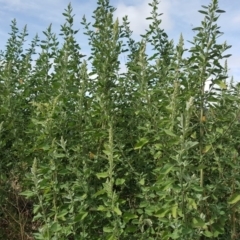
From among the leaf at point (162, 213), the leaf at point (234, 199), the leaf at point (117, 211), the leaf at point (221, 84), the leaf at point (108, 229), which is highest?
the leaf at point (221, 84)

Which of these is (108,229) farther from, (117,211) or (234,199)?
(234,199)

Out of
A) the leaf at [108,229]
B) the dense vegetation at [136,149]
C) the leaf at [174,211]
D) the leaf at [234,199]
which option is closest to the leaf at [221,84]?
the dense vegetation at [136,149]

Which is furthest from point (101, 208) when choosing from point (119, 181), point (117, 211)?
point (119, 181)

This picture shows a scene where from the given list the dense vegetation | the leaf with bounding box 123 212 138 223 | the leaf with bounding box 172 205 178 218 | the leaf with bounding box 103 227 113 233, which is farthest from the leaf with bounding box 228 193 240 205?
the leaf with bounding box 103 227 113 233

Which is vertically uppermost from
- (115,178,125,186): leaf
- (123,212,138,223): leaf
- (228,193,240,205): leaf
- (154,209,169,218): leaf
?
(115,178,125,186): leaf

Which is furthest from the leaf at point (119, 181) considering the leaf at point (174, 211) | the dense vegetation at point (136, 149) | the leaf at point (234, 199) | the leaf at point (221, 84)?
the leaf at point (221, 84)

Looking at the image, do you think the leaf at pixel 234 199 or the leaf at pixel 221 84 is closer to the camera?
the leaf at pixel 234 199

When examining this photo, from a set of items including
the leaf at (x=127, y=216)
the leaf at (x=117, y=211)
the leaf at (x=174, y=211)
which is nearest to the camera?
the leaf at (x=174, y=211)

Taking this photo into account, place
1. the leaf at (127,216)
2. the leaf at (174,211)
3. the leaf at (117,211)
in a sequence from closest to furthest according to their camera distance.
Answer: the leaf at (174,211)
the leaf at (117,211)
the leaf at (127,216)

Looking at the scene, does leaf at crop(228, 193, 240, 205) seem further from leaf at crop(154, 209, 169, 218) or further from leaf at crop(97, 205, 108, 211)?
leaf at crop(97, 205, 108, 211)

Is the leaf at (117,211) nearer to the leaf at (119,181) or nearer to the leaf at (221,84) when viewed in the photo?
the leaf at (119,181)

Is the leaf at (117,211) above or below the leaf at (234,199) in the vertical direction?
below

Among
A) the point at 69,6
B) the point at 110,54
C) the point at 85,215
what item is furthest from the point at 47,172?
the point at 69,6

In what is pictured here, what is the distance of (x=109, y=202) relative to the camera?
9.36 ft
